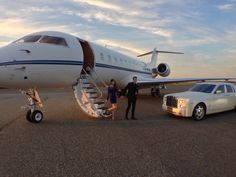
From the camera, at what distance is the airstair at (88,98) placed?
36.1 feet

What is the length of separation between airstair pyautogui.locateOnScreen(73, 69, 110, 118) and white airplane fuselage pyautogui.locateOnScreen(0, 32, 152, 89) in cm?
40

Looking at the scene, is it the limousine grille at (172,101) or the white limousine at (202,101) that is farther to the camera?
the limousine grille at (172,101)

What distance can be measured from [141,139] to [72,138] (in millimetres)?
1882

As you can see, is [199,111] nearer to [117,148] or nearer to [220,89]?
[220,89]

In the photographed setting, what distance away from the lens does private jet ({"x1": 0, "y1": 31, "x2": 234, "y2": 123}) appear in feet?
30.5

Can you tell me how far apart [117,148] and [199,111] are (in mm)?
5395

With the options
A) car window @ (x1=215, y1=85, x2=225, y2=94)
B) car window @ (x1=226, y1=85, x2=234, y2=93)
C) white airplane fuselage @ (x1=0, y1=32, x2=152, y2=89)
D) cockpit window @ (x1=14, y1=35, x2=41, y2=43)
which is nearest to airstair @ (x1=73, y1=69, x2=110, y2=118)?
white airplane fuselage @ (x1=0, y1=32, x2=152, y2=89)

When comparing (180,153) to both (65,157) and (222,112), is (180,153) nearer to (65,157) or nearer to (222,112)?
(65,157)

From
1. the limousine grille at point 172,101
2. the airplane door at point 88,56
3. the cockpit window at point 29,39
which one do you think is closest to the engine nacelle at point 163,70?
the airplane door at point 88,56

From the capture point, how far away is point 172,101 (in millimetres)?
11422

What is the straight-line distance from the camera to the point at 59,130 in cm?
870

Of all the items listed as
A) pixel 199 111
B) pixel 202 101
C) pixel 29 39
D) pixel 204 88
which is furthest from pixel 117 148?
pixel 204 88

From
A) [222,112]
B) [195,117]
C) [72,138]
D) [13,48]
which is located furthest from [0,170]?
[222,112]

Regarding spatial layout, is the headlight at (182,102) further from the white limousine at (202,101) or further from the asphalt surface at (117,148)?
the asphalt surface at (117,148)
